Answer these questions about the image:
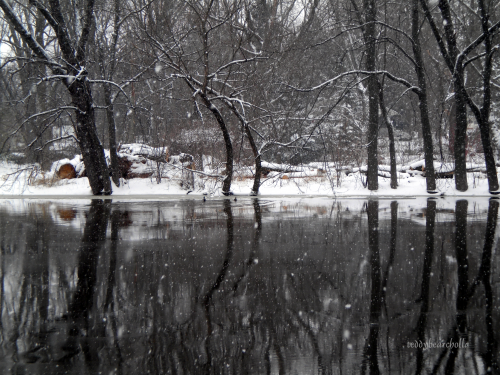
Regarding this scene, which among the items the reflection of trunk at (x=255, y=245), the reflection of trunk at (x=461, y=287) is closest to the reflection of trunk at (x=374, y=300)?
the reflection of trunk at (x=461, y=287)

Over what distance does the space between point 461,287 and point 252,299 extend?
2334 mm

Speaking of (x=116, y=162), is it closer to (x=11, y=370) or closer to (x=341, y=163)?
(x=341, y=163)

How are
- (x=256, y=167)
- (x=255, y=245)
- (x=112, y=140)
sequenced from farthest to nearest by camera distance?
(x=112, y=140), (x=256, y=167), (x=255, y=245)

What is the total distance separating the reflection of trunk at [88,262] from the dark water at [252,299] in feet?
0.09

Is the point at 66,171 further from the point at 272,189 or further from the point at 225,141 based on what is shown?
the point at 272,189

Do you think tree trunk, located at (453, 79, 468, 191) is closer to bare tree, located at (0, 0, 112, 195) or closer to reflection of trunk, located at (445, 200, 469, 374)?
reflection of trunk, located at (445, 200, 469, 374)

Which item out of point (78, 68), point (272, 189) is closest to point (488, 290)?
point (272, 189)

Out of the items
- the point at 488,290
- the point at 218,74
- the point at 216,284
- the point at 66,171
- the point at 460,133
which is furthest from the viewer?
the point at 66,171

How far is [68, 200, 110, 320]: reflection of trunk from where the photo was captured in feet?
14.7

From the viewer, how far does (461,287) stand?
16.2 feet

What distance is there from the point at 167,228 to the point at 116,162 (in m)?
9.19

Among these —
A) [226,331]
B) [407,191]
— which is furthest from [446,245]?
[407,191]

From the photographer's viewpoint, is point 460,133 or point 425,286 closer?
point 425,286

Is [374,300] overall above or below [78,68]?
below
